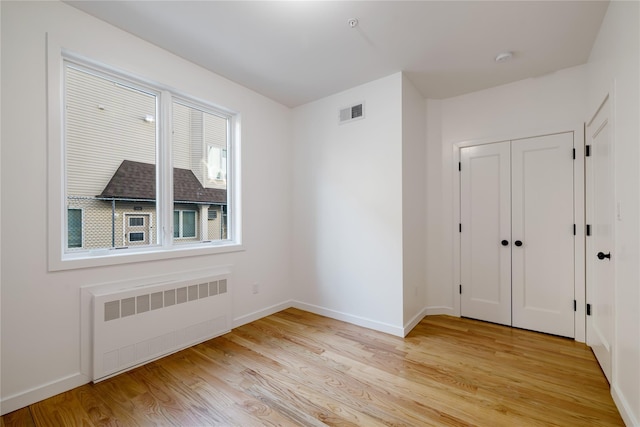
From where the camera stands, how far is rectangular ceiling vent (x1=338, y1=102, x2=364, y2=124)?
3.16 meters

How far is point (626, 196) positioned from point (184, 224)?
3.46m

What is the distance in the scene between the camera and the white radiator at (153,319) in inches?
81.2

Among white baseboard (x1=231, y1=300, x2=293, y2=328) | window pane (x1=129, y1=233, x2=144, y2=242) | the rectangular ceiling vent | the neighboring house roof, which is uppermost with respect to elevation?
the rectangular ceiling vent

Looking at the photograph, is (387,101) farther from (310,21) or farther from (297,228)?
(297,228)

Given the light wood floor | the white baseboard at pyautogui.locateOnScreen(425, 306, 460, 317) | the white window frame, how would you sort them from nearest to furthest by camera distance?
the light wood floor → the white window frame → the white baseboard at pyautogui.locateOnScreen(425, 306, 460, 317)

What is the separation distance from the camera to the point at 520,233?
3020 mm

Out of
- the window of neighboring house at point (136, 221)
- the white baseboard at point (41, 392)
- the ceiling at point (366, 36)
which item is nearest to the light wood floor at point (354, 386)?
the white baseboard at point (41, 392)

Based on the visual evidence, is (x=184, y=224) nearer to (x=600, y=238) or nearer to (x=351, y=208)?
(x=351, y=208)

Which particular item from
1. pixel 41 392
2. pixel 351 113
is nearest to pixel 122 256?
pixel 41 392

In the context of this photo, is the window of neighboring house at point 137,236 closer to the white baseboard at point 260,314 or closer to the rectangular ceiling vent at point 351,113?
the white baseboard at point 260,314

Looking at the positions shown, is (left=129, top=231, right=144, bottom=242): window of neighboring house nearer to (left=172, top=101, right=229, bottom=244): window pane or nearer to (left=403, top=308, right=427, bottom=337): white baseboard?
(left=172, top=101, right=229, bottom=244): window pane

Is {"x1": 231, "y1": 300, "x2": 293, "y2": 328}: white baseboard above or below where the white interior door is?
below

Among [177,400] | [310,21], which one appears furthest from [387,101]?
[177,400]

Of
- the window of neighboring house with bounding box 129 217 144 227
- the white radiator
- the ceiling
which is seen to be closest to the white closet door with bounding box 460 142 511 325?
the ceiling
